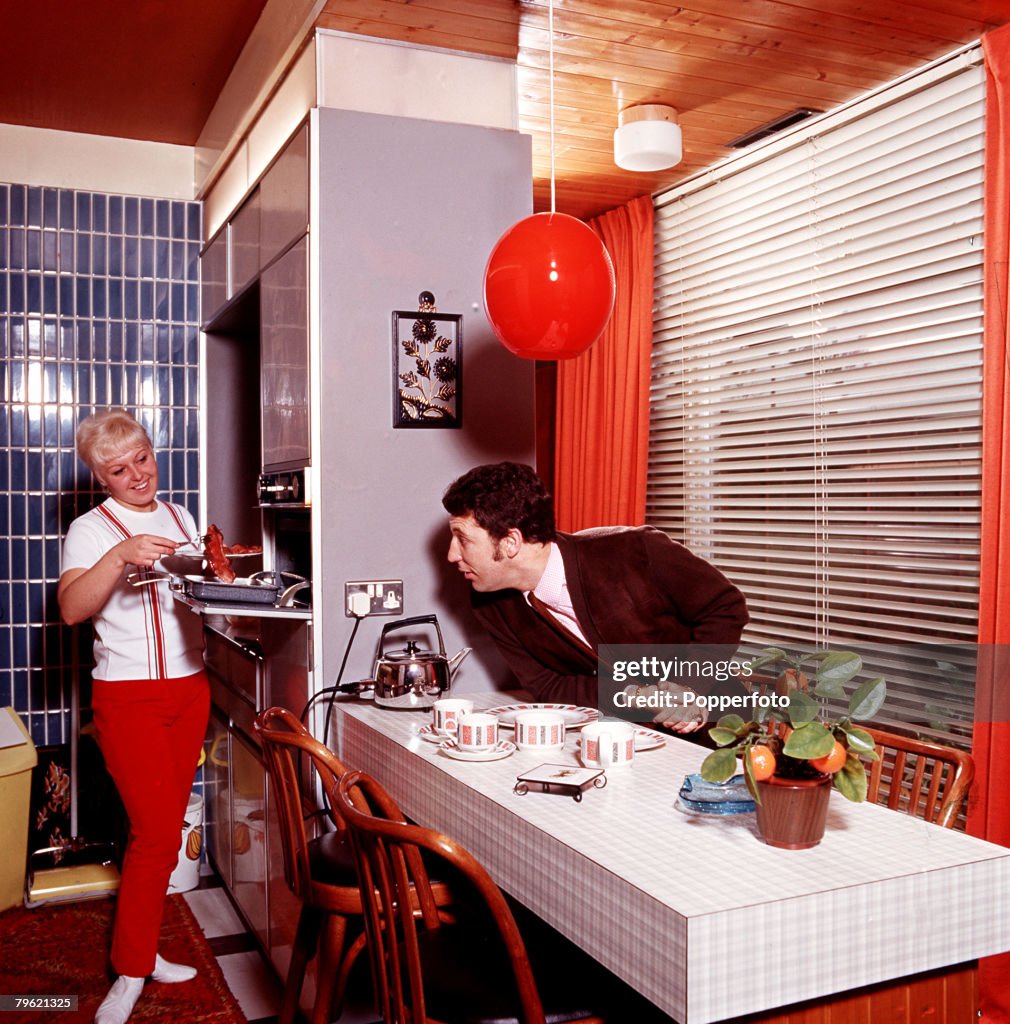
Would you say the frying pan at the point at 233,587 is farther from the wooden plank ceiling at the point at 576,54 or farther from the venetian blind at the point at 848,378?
the venetian blind at the point at 848,378

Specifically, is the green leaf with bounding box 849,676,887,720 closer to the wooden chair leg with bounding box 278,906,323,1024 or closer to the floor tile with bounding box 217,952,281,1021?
the wooden chair leg with bounding box 278,906,323,1024

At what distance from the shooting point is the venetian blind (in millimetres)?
2742

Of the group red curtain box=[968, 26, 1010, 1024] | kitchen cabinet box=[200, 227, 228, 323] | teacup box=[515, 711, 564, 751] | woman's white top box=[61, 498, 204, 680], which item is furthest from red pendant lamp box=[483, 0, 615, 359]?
→ kitchen cabinet box=[200, 227, 228, 323]

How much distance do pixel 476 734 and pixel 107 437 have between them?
1.43 meters

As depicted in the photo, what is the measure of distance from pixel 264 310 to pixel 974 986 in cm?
243

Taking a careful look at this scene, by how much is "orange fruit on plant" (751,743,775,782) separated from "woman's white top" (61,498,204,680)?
1.86 m

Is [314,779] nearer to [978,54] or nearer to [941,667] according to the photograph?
[941,667]

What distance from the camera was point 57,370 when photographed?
3768 millimetres

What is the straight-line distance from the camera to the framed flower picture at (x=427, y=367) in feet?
8.55

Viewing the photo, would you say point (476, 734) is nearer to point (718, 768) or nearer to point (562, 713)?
point (562, 713)

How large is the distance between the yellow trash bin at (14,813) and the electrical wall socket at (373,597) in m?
1.56

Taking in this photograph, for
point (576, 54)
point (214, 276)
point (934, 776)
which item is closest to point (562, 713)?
point (934, 776)

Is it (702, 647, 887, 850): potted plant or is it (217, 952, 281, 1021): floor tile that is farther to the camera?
(217, 952, 281, 1021): floor tile

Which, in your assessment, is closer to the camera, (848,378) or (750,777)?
(750,777)
